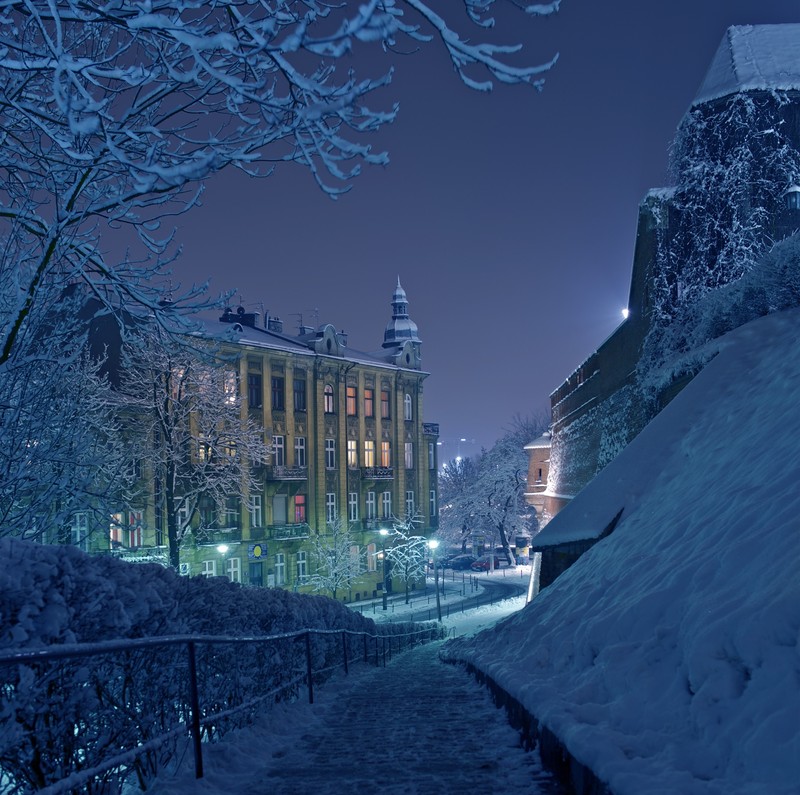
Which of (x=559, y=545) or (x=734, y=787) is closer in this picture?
(x=734, y=787)

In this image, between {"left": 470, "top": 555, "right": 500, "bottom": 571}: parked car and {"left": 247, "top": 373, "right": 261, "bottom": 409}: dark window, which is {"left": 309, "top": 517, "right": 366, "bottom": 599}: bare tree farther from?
{"left": 470, "top": 555, "right": 500, "bottom": 571}: parked car

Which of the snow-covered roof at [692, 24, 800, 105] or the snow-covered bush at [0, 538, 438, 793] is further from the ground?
the snow-covered roof at [692, 24, 800, 105]

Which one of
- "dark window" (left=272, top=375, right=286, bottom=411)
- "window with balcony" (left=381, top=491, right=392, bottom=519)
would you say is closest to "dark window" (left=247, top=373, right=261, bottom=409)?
"dark window" (left=272, top=375, right=286, bottom=411)

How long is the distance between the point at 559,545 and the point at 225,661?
766 cm

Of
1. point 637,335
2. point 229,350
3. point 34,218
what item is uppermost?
point 229,350

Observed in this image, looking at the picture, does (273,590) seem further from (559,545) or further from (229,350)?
(229,350)

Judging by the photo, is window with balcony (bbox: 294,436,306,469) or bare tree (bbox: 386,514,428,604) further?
bare tree (bbox: 386,514,428,604)

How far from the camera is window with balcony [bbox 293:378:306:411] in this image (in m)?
45.6

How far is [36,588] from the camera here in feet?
16.1

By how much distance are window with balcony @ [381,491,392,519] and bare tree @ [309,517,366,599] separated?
4318 mm

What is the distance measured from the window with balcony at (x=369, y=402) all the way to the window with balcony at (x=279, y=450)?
736 centimetres

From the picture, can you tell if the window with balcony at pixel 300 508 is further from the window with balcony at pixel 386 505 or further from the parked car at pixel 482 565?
the parked car at pixel 482 565

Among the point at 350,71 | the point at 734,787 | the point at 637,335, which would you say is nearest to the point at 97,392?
the point at 637,335

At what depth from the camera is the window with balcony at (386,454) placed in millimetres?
51688
